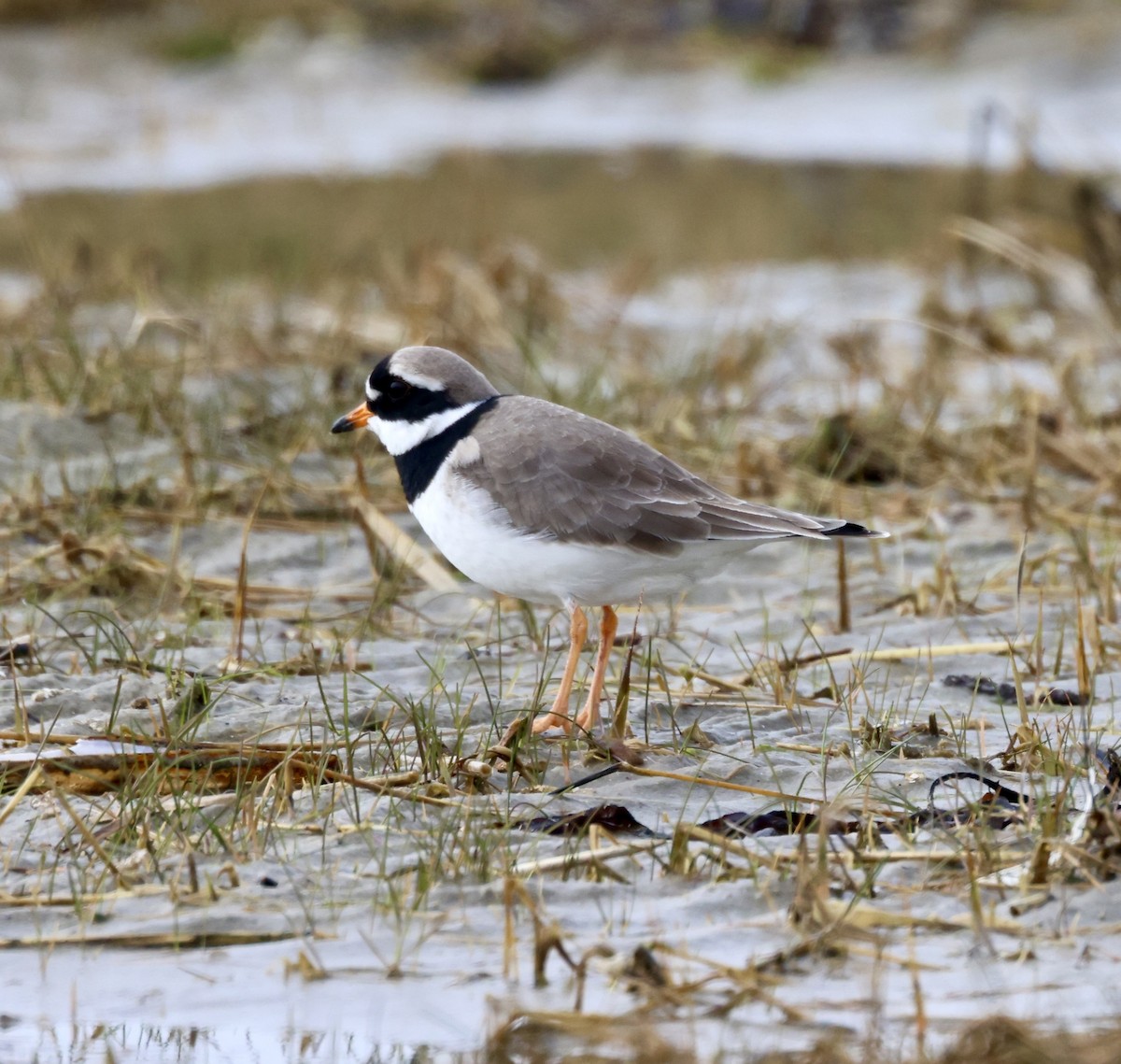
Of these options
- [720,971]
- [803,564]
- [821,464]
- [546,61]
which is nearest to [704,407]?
[821,464]

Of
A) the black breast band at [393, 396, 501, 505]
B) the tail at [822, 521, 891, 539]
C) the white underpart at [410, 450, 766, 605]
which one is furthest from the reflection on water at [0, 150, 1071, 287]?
the tail at [822, 521, 891, 539]

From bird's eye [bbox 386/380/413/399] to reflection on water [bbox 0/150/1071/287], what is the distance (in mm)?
Result: 5464

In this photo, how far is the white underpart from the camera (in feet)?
15.5

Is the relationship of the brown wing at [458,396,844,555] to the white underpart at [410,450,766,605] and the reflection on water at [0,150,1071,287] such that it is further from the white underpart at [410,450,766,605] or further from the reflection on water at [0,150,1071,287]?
the reflection on water at [0,150,1071,287]

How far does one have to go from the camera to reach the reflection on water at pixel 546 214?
12695mm

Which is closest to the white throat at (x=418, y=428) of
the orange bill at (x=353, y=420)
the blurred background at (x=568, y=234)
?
the orange bill at (x=353, y=420)

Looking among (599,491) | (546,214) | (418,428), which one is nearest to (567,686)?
(599,491)

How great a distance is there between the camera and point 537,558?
4.73 m

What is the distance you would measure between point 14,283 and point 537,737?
8641 millimetres

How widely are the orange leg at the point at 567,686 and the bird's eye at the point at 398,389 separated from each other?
860 mm

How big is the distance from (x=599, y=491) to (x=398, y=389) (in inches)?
31.9

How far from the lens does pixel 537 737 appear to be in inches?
173

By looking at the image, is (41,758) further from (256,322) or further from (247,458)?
(256,322)

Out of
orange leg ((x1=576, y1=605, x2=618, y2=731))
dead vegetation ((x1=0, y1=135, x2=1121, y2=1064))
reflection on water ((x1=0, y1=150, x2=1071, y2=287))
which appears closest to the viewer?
dead vegetation ((x1=0, y1=135, x2=1121, y2=1064))
